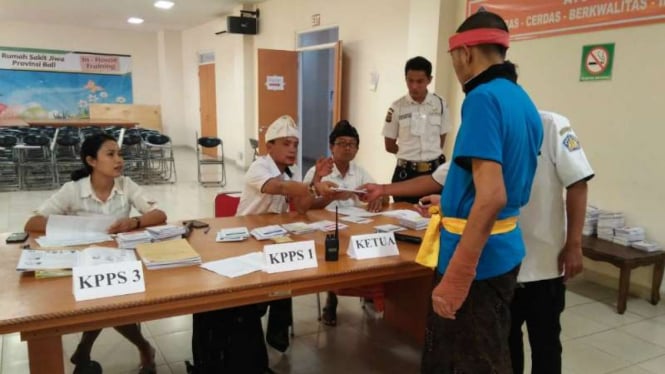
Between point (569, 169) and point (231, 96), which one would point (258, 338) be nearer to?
point (569, 169)

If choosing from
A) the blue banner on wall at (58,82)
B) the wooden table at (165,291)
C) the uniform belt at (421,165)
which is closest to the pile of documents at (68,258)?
the wooden table at (165,291)

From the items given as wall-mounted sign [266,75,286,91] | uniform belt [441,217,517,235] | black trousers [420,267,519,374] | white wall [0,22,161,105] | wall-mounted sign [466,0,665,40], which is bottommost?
black trousers [420,267,519,374]

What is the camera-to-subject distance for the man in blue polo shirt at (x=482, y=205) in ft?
4.21

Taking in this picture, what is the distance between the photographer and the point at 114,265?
158 cm

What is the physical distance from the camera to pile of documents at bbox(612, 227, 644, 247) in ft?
11.1

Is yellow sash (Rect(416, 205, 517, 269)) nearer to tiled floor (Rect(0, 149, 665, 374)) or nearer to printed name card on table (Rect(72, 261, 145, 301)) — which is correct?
printed name card on table (Rect(72, 261, 145, 301))

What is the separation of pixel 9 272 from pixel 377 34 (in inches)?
194

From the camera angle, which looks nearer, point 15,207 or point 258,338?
point 258,338

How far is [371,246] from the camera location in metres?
2.01

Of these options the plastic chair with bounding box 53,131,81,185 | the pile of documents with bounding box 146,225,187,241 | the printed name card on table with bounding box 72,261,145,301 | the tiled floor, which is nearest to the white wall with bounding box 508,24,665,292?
the tiled floor

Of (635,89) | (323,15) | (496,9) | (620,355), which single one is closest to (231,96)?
(323,15)

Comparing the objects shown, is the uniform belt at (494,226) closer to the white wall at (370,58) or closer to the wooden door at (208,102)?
the white wall at (370,58)

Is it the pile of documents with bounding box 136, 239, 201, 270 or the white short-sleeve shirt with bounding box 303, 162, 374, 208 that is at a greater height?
the white short-sleeve shirt with bounding box 303, 162, 374, 208

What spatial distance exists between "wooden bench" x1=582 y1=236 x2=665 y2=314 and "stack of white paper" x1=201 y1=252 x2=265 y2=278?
2.50 meters
